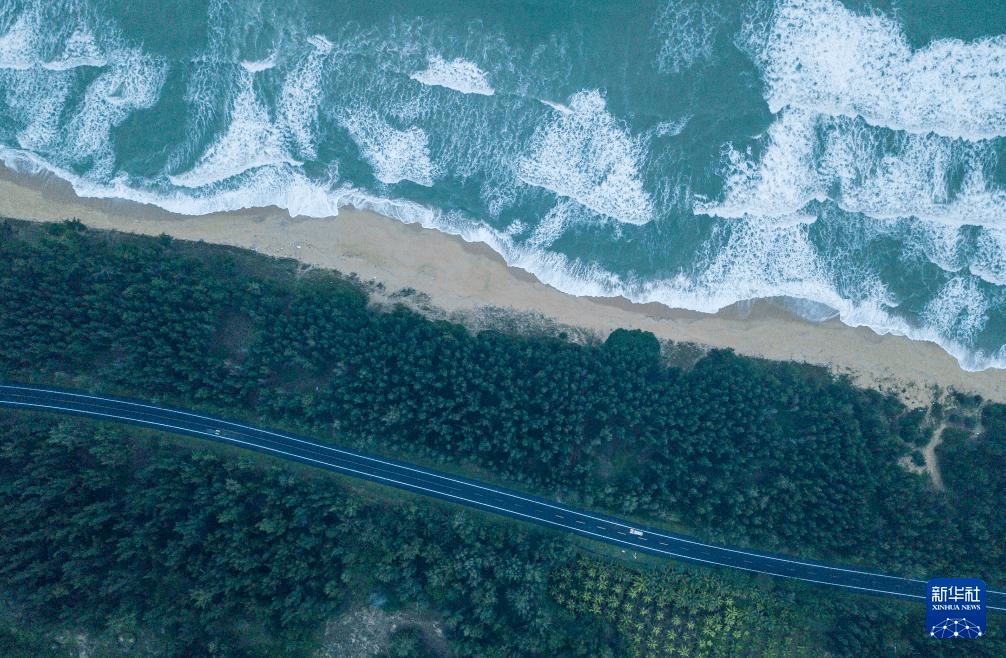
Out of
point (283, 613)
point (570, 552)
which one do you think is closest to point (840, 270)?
point (570, 552)

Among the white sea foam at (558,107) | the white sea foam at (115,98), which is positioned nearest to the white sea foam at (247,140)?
Result: the white sea foam at (115,98)

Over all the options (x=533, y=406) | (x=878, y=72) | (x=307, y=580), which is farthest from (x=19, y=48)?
(x=878, y=72)

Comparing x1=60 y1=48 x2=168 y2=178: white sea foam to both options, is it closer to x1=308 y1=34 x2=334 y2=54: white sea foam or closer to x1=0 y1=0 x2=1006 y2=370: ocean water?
x1=0 y1=0 x2=1006 y2=370: ocean water

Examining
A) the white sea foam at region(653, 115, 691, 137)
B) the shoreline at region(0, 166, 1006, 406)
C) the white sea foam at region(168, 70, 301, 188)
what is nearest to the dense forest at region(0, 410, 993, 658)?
the shoreline at region(0, 166, 1006, 406)

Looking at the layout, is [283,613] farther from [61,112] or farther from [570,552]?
[61,112]

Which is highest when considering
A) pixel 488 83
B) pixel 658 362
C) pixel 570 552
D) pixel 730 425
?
pixel 488 83

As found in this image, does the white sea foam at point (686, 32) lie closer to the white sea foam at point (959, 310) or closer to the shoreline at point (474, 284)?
the shoreline at point (474, 284)
